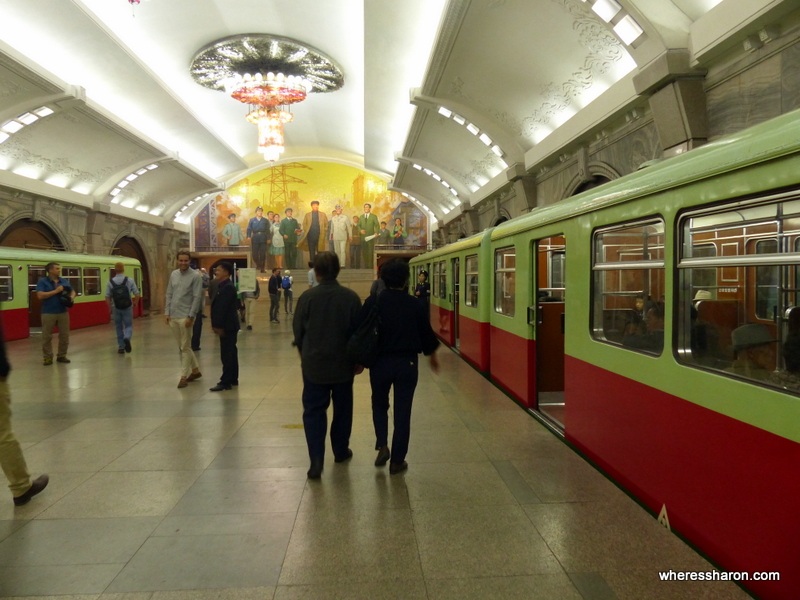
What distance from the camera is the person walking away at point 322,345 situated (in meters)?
3.89

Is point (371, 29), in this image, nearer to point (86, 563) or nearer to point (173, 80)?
point (173, 80)

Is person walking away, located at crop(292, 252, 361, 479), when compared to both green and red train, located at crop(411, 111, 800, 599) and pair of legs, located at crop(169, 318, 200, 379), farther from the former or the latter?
pair of legs, located at crop(169, 318, 200, 379)

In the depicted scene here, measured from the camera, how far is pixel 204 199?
30.6 meters

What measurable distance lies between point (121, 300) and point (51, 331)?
123 cm

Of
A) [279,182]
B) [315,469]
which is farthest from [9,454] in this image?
[279,182]

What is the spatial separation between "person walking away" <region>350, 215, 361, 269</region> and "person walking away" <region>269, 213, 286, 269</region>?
13.0 feet

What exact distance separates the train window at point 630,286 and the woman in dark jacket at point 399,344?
1315mm

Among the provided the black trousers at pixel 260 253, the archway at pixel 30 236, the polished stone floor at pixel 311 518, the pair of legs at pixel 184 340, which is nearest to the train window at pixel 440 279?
the pair of legs at pixel 184 340

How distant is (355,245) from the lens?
1244 inches

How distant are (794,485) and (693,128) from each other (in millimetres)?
5393

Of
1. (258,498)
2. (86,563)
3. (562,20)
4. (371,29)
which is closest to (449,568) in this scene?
(258,498)

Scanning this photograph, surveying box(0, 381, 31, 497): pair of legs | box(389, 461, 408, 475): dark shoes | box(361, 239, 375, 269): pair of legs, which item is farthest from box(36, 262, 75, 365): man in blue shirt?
box(361, 239, 375, 269): pair of legs

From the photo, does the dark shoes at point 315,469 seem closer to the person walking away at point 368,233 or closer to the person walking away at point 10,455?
the person walking away at point 10,455

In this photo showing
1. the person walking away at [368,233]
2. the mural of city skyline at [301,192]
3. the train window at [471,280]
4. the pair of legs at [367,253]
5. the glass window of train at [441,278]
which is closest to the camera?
the train window at [471,280]
